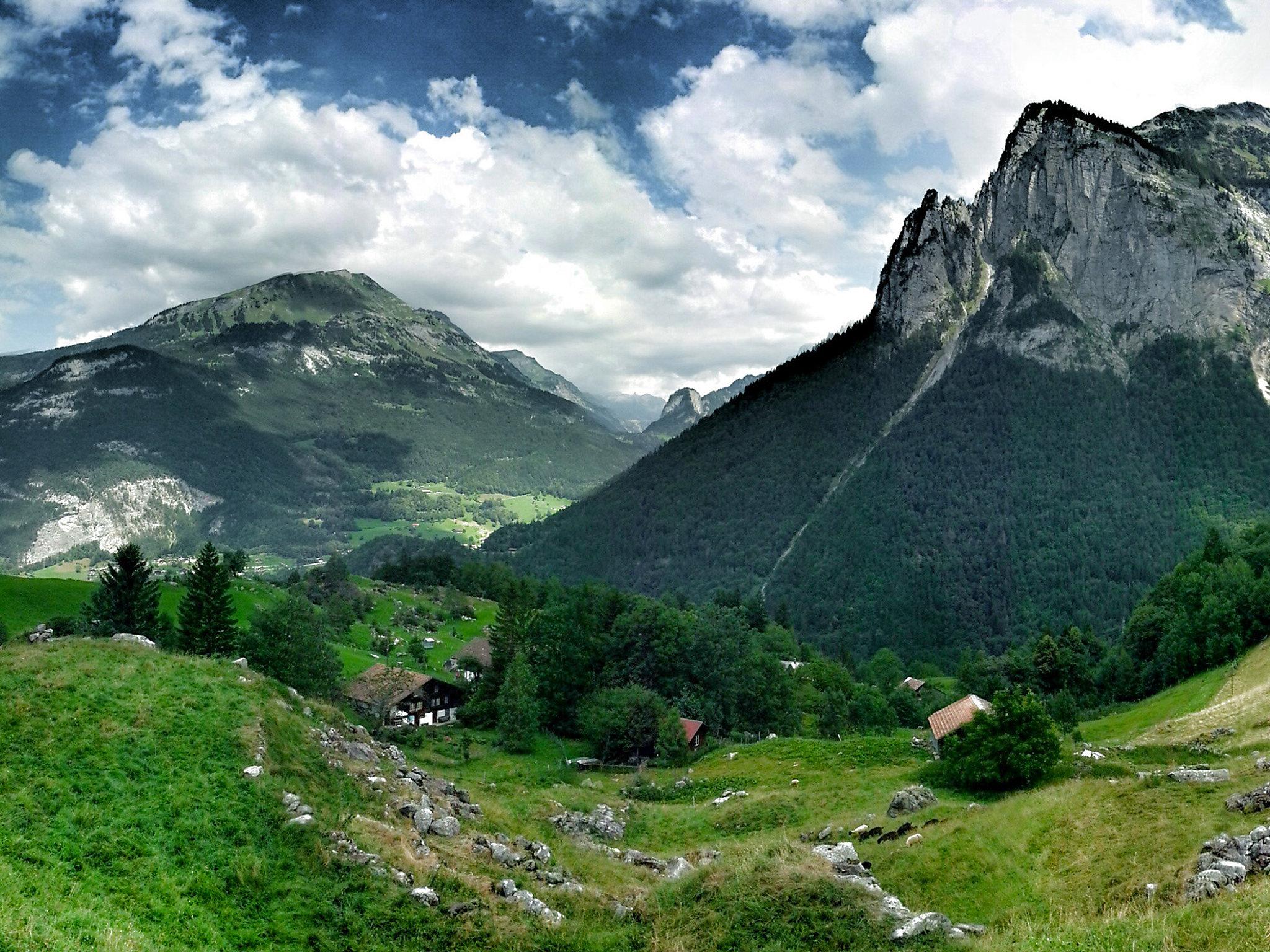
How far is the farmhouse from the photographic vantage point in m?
61.9

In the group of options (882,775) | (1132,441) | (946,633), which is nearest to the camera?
(882,775)

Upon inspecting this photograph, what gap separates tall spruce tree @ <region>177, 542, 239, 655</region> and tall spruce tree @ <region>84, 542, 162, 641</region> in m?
3.70

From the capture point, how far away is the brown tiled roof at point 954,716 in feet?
146

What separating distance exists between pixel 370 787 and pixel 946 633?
142 meters

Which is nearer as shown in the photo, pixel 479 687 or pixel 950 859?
pixel 950 859

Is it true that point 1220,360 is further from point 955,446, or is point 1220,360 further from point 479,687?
point 479,687

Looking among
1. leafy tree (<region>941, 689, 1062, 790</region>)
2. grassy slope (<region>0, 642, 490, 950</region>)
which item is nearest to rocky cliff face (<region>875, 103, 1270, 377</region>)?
leafy tree (<region>941, 689, 1062, 790</region>)

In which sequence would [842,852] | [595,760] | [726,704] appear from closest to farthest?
1. [842,852]
2. [595,760]
3. [726,704]

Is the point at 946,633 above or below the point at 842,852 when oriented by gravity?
below

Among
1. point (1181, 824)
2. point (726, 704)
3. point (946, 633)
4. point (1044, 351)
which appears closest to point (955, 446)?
point (1044, 351)

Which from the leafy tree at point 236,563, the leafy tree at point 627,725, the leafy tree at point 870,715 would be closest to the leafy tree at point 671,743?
the leafy tree at point 627,725

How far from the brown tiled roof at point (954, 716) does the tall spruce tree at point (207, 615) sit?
48.7 metres

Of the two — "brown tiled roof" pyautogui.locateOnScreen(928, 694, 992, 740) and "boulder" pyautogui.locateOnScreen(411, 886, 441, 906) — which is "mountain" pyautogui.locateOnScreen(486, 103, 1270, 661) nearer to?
"brown tiled roof" pyautogui.locateOnScreen(928, 694, 992, 740)

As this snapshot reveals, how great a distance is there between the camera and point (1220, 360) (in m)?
171
